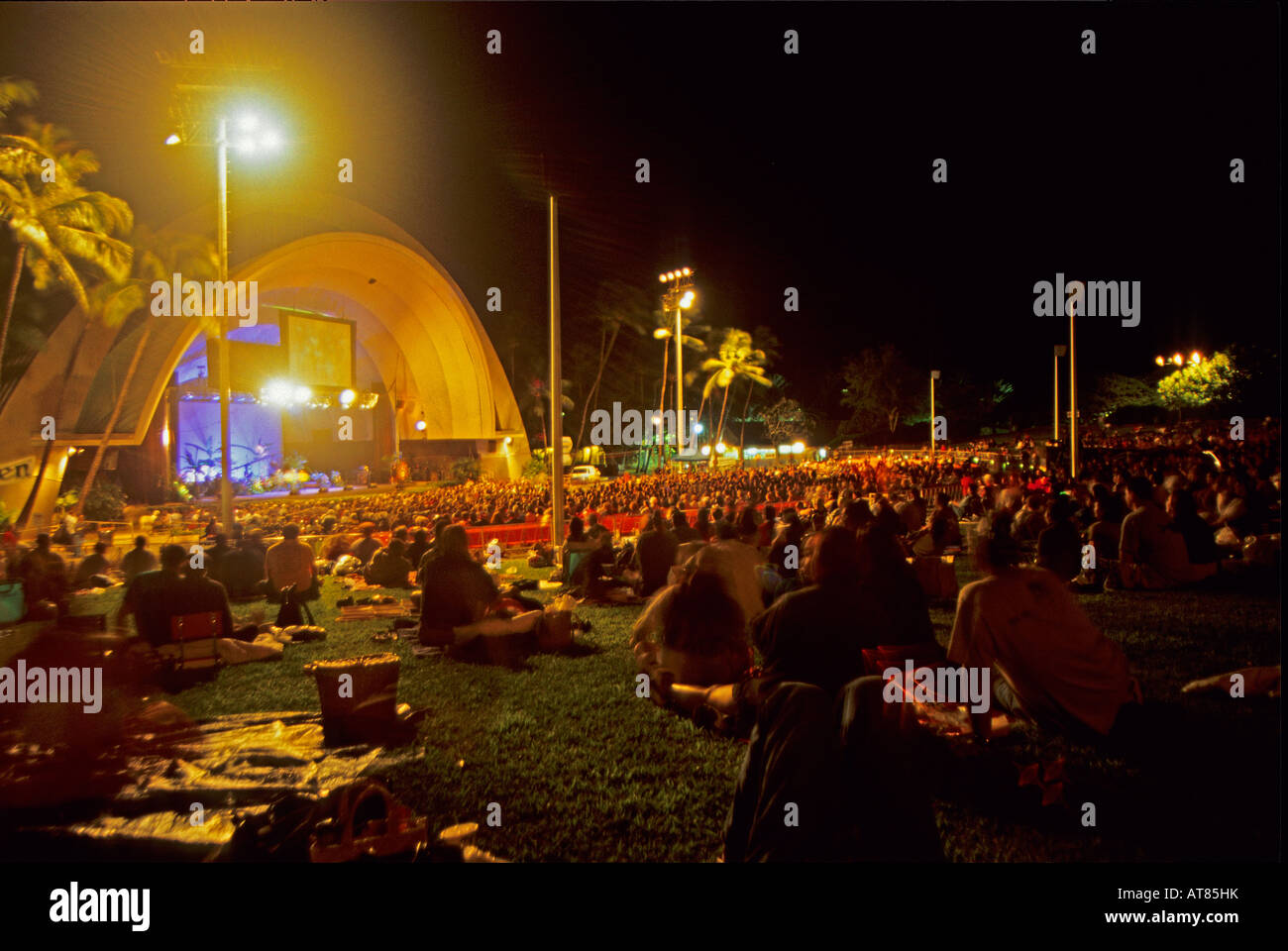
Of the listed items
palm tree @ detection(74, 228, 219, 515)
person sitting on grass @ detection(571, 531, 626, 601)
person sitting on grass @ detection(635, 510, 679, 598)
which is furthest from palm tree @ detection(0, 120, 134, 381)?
person sitting on grass @ detection(635, 510, 679, 598)

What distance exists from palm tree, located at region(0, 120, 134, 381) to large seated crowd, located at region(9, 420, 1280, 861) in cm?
879

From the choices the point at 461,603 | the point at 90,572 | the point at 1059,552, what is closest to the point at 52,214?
the point at 90,572

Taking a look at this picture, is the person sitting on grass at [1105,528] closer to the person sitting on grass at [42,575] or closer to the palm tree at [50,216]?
the person sitting on grass at [42,575]

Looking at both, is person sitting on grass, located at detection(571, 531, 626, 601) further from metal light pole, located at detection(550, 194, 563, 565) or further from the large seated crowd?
metal light pole, located at detection(550, 194, 563, 565)

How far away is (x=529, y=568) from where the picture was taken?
1272cm

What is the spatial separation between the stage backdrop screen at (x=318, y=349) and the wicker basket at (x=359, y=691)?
22.0m

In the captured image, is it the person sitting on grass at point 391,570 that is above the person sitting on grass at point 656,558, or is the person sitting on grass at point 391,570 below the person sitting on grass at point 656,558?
below

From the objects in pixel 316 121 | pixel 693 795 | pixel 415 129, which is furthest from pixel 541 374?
pixel 693 795

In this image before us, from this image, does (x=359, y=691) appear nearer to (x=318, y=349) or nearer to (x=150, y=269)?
(x=150, y=269)

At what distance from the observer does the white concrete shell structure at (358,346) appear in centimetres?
1988

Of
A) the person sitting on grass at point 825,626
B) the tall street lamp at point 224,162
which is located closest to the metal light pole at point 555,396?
the tall street lamp at point 224,162

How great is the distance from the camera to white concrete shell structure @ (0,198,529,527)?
65.2ft

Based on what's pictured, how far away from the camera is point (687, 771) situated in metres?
4.41

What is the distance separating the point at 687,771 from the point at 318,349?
964 inches
